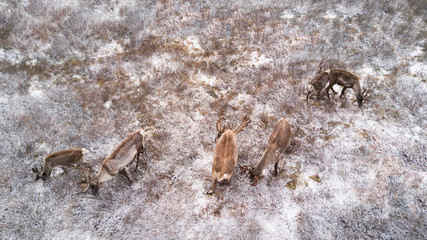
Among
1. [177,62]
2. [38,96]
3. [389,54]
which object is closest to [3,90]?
[38,96]

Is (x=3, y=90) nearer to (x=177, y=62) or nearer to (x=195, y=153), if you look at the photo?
(x=177, y=62)

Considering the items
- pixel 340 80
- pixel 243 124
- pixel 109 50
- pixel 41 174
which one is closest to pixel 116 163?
pixel 41 174

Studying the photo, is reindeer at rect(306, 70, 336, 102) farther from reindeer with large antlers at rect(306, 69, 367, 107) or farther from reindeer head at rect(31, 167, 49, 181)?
reindeer head at rect(31, 167, 49, 181)

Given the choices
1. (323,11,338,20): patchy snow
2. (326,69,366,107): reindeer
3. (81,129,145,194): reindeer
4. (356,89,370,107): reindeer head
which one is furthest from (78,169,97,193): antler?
(323,11,338,20): patchy snow

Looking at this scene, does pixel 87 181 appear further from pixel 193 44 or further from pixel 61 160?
pixel 193 44

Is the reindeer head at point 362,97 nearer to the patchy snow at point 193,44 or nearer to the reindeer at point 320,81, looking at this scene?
the reindeer at point 320,81

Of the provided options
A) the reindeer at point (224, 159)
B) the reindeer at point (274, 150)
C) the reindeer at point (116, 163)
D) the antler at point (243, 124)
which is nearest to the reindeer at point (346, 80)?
the reindeer at point (274, 150)

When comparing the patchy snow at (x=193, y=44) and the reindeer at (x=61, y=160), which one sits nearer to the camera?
the reindeer at (x=61, y=160)
